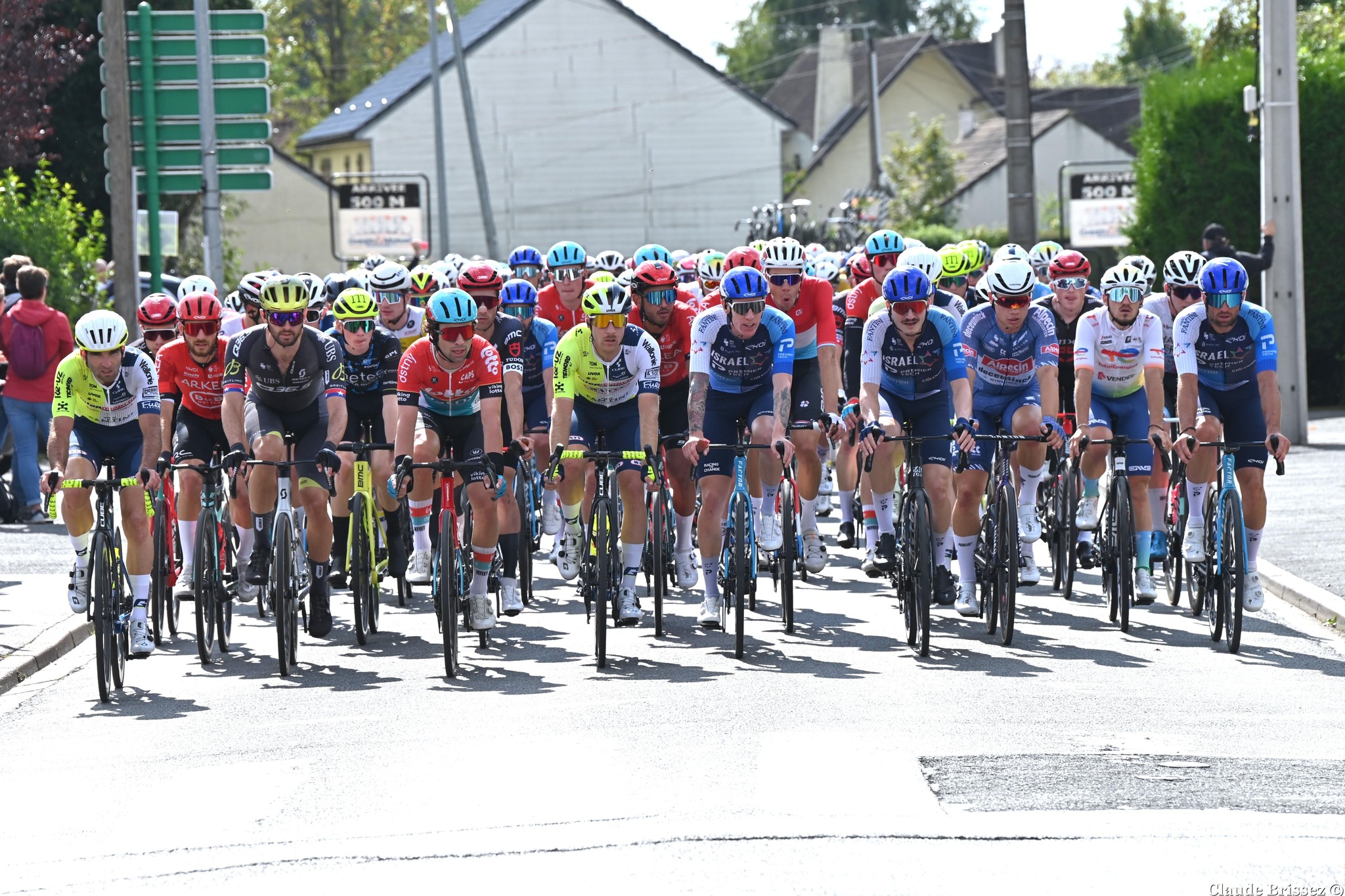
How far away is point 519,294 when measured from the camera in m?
14.4

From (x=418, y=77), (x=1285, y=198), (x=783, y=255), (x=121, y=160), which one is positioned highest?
(x=418, y=77)

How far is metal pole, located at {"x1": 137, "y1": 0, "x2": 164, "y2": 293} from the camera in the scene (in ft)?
68.7

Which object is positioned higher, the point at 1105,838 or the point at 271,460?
the point at 271,460

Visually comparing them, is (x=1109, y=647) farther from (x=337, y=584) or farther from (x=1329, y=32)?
(x=1329, y=32)

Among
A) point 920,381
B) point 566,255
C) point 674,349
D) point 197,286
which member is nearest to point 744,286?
point 920,381

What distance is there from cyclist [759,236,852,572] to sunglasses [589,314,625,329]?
4.35 ft

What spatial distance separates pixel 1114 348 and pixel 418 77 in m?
56.1

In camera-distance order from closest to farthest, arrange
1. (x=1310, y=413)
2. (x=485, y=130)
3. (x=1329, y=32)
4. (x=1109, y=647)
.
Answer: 1. (x=1109, y=647)
2. (x=1310, y=413)
3. (x=1329, y=32)
4. (x=485, y=130)

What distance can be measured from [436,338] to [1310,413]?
Answer: 18315 millimetres

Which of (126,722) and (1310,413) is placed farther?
(1310,413)

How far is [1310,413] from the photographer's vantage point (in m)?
27.3

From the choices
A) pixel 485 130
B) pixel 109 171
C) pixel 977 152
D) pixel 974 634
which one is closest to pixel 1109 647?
pixel 974 634

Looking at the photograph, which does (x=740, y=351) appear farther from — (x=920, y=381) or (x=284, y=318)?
(x=284, y=318)

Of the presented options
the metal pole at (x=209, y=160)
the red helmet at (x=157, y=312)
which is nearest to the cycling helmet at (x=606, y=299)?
the red helmet at (x=157, y=312)
